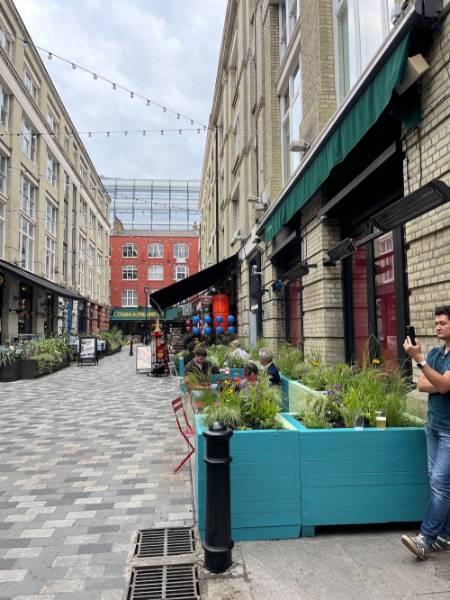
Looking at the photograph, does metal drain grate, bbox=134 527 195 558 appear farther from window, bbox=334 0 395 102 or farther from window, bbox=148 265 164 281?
window, bbox=148 265 164 281

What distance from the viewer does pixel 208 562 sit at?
9.49 feet

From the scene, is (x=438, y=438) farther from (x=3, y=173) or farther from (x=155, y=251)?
(x=155, y=251)

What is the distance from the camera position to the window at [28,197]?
24.8 meters

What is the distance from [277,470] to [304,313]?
5681 mm

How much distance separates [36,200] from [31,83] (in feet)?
22.6

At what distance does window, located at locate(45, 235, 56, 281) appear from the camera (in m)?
29.7

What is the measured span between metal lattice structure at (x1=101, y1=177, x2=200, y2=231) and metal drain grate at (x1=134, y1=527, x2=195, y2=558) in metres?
61.6

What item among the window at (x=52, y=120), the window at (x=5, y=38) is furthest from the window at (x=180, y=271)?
the window at (x=5, y=38)

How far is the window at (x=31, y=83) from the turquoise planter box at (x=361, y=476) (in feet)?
89.3

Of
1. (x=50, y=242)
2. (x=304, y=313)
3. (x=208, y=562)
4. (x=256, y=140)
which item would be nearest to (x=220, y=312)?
(x=256, y=140)

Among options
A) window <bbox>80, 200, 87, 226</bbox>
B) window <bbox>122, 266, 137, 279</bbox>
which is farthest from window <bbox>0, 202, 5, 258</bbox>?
window <bbox>122, 266, 137, 279</bbox>

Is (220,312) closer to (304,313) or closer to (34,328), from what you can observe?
(304,313)

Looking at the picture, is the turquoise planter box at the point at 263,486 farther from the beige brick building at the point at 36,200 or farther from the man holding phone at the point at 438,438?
the beige brick building at the point at 36,200

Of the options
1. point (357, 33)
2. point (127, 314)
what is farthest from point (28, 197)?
point (127, 314)
